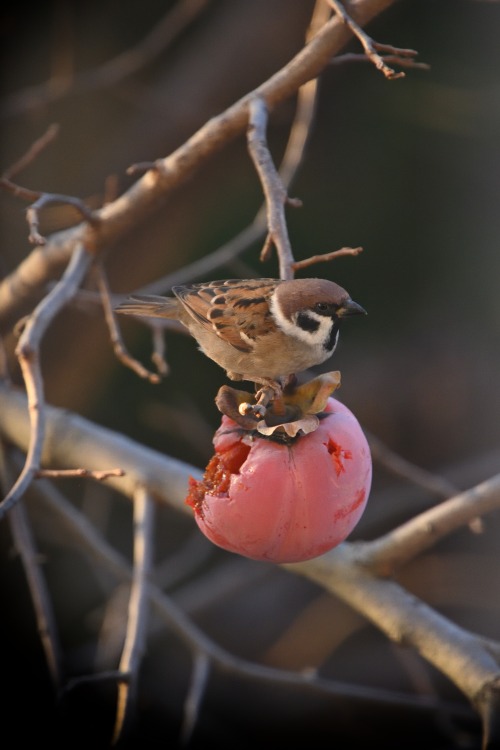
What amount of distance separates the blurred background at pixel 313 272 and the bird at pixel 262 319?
1196 millimetres

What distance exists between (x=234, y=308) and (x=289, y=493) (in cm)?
79

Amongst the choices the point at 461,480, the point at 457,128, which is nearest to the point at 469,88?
the point at 457,128

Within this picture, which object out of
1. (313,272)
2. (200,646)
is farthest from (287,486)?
(313,272)

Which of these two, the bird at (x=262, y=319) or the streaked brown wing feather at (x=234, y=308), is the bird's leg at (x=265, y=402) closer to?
the bird at (x=262, y=319)

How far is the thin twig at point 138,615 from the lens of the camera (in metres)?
1.60

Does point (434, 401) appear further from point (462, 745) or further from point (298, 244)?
point (462, 745)

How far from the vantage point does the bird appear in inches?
66.1

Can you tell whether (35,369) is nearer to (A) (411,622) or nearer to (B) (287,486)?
(B) (287,486)

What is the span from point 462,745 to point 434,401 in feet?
4.99

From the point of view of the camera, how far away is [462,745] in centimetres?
225

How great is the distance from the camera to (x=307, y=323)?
178 centimetres

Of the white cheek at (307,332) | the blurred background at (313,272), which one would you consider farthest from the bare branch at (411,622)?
the blurred background at (313,272)

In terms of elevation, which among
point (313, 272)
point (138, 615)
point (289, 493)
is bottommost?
point (313, 272)

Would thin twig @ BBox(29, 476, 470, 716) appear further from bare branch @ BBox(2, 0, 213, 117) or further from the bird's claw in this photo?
bare branch @ BBox(2, 0, 213, 117)
